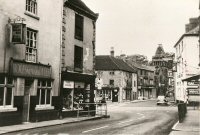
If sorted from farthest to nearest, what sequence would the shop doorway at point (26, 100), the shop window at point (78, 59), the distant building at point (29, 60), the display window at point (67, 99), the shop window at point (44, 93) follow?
the shop window at point (78, 59), the display window at point (67, 99), the shop window at point (44, 93), the shop doorway at point (26, 100), the distant building at point (29, 60)

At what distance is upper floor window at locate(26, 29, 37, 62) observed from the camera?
1883 centimetres

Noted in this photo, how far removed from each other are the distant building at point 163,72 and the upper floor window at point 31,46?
8625 cm

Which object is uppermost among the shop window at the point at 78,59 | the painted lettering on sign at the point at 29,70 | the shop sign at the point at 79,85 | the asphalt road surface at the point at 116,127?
the shop window at the point at 78,59

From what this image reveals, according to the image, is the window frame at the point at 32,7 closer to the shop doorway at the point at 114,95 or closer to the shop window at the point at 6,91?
the shop window at the point at 6,91

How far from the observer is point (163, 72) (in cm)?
11194

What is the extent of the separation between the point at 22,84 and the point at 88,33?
393 inches

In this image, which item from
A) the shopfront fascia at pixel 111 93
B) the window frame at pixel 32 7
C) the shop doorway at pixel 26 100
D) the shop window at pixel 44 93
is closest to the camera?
the shop doorway at pixel 26 100

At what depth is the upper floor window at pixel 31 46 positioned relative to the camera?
18828 millimetres

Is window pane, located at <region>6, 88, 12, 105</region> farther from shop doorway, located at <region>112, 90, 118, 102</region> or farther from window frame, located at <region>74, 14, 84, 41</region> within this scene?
shop doorway, located at <region>112, 90, 118, 102</region>

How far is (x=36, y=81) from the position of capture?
19.3 metres

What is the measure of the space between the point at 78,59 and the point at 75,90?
98.2 inches

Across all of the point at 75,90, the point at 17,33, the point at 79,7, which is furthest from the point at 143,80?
the point at 17,33

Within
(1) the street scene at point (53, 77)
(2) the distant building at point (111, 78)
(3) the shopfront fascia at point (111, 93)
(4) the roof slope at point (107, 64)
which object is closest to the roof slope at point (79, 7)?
(1) the street scene at point (53, 77)

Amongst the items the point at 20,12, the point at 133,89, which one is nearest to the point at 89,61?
the point at 20,12
